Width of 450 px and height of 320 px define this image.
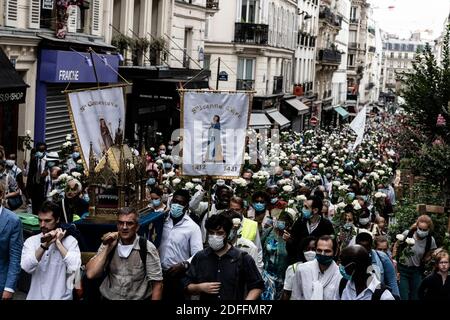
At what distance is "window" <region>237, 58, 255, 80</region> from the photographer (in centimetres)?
4553

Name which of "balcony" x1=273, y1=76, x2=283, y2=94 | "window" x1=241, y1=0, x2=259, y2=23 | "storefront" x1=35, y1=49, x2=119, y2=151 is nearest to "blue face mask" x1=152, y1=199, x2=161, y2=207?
"storefront" x1=35, y1=49, x2=119, y2=151

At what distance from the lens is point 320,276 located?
25.0ft

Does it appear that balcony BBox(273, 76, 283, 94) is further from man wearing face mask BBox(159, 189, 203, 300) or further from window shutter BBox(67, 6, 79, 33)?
man wearing face mask BBox(159, 189, 203, 300)

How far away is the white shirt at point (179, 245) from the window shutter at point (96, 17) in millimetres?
16950

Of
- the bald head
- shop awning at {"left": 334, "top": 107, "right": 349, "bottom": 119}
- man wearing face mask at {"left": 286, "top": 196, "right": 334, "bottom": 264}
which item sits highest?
shop awning at {"left": 334, "top": 107, "right": 349, "bottom": 119}

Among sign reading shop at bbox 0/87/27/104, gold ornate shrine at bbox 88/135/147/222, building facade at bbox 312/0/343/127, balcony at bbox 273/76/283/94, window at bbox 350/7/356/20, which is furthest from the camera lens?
window at bbox 350/7/356/20

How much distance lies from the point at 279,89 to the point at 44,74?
30338 millimetres

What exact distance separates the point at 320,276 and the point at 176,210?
2568 millimetres

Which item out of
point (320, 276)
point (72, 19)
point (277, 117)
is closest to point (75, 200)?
point (320, 276)

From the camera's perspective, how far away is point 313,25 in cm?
6556

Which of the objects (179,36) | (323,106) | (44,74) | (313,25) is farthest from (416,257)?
(323,106)

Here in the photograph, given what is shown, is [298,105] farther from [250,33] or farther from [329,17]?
[329,17]

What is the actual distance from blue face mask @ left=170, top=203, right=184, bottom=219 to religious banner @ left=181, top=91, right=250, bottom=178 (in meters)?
4.07
